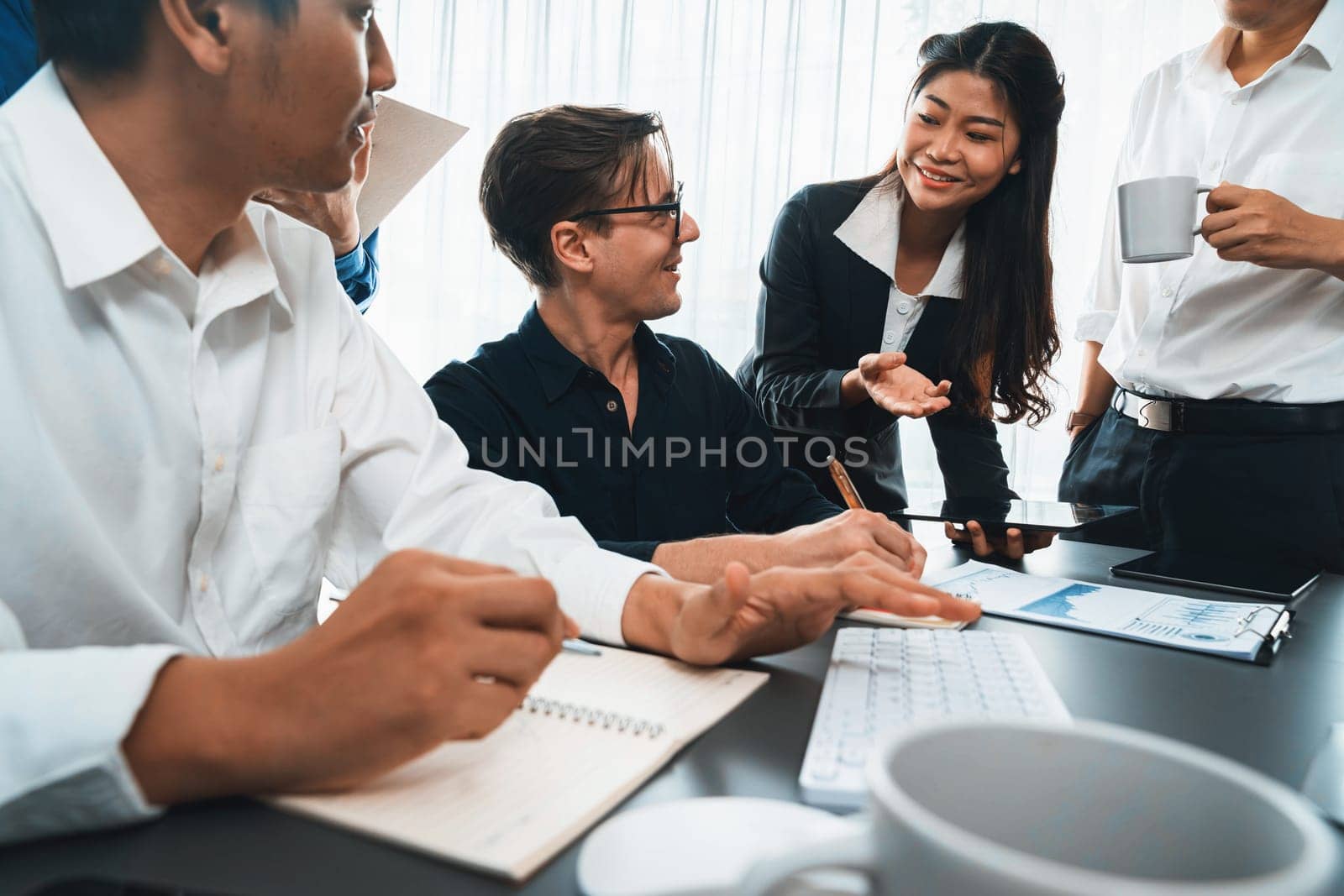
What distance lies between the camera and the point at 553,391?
1609mm

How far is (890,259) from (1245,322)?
2.23ft

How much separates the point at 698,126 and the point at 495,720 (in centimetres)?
386

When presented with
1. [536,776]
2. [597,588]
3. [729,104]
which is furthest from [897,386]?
[729,104]

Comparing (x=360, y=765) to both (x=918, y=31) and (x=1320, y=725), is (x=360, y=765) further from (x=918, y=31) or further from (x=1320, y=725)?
(x=918, y=31)

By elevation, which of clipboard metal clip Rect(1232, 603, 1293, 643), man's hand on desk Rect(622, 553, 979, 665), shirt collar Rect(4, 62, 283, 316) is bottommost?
clipboard metal clip Rect(1232, 603, 1293, 643)

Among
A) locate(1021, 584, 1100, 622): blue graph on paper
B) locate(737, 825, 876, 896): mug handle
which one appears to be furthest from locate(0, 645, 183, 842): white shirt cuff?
locate(1021, 584, 1100, 622): blue graph on paper

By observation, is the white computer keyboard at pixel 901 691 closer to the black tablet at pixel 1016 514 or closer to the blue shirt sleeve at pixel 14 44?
the black tablet at pixel 1016 514

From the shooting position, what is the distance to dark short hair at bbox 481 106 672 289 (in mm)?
1681

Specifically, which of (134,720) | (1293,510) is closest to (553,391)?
(134,720)

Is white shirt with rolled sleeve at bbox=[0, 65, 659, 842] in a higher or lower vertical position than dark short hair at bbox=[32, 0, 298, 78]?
lower

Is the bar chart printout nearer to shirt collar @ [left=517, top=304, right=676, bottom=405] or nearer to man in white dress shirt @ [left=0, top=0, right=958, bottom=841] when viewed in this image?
man in white dress shirt @ [left=0, top=0, right=958, bottom=841]

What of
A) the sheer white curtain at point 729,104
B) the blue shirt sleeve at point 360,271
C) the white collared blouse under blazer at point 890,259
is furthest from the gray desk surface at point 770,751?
the sheer white curtain at point 729,104

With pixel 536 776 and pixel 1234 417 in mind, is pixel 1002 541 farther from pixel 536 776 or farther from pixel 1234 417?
pixel 536 776

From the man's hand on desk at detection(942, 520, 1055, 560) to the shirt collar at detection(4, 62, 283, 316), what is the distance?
1099 millimetres
